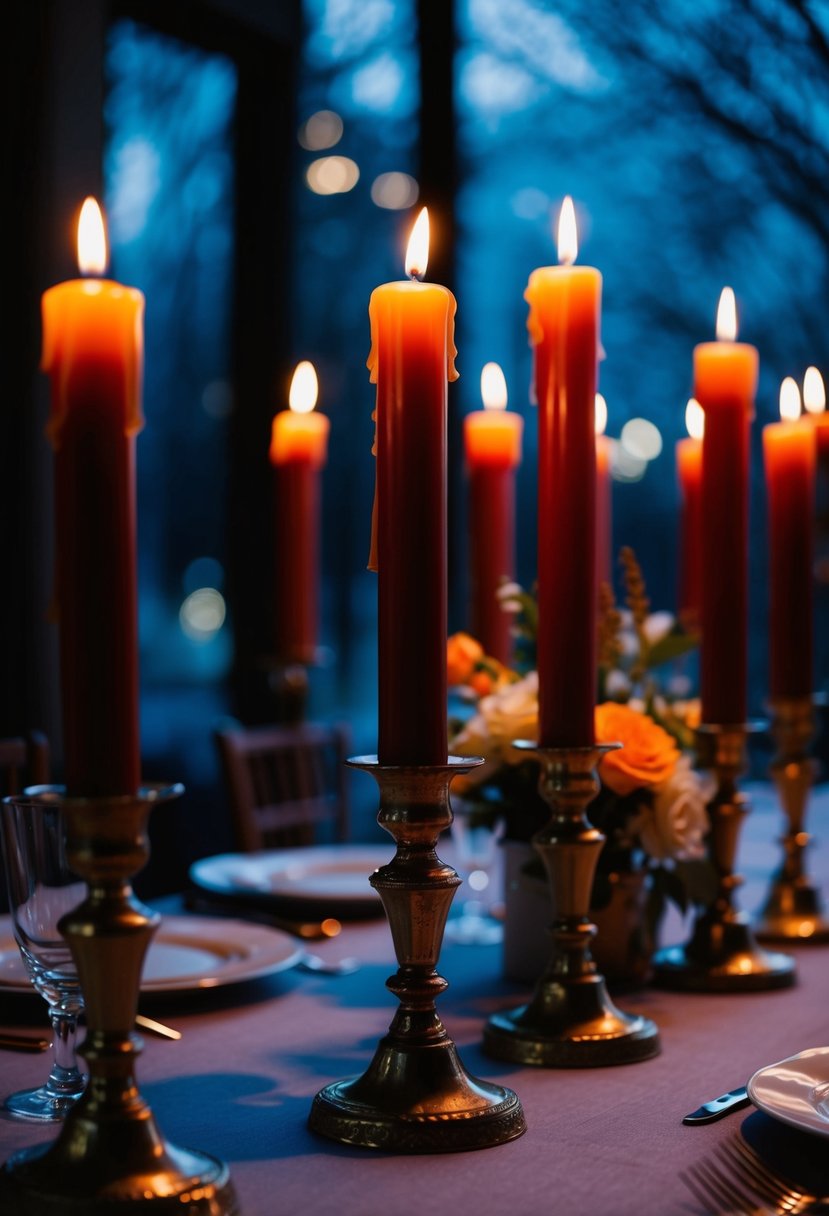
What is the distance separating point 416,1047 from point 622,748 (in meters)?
0.38

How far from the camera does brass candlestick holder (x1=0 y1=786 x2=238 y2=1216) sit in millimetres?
663

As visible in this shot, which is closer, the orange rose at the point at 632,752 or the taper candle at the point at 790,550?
the orange rose at the point at 632,752

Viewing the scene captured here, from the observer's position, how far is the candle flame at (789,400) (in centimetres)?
138

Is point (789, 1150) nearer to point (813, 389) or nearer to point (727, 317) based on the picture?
point (727, 317)

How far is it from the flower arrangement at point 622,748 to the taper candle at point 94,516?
0.56m

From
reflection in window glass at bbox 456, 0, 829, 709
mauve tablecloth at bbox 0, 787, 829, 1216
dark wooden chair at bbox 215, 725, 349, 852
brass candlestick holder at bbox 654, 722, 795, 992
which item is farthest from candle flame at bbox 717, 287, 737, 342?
reflection in window glass at bbox 456, 0, 829, 709

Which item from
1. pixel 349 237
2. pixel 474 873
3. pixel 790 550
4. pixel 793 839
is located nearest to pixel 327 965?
pixel 474 873

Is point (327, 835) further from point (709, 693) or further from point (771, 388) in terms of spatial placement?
point (709, 693)

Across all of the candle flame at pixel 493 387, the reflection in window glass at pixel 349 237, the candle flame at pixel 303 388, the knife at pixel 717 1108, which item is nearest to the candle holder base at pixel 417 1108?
the knife at pixel 717 1108

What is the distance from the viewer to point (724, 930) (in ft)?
4.14

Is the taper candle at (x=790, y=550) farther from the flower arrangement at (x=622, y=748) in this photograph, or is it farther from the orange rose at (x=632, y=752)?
the orange rose at (x=632, y=752)

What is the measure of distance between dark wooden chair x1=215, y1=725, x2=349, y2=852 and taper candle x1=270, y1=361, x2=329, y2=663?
161 millimetres

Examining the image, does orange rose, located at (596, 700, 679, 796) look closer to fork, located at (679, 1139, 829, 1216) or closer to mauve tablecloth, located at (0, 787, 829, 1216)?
mauve tablecloth, located at (0, 787, 829, 1216)

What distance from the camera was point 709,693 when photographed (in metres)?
1.29
